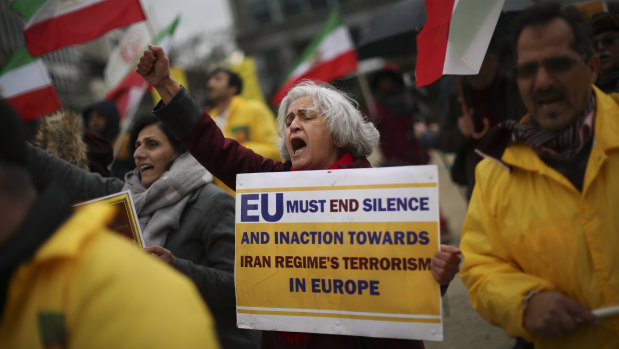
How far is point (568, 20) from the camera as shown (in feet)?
5.93

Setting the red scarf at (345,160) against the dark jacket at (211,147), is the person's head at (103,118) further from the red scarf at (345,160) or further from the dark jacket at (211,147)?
the red scarf at (345,160)

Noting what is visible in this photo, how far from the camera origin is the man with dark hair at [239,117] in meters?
5.57

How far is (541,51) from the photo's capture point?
5.89 ft

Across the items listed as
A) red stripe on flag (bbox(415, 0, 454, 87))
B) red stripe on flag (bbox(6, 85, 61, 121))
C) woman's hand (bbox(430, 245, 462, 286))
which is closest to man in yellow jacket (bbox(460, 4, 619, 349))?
woman's hand (bbox(430, 245, 462, 286))

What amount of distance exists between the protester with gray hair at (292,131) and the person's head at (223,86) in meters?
3.49

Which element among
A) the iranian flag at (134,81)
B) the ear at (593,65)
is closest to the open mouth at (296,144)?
the ear at (593,65)

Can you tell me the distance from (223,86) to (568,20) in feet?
14.9

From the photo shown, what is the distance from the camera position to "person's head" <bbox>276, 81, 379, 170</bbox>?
2.31 meters

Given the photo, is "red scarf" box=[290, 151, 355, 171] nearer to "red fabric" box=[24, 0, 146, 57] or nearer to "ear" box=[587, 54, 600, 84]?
"ear" box=[587, 54, 600, 84]

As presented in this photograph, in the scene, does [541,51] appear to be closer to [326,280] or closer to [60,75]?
[326,280]

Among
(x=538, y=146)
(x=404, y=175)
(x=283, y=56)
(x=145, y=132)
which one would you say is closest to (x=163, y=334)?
(x=404, y=175)

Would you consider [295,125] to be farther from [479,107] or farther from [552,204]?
[479,107]

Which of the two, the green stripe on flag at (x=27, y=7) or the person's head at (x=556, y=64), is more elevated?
the green stripe on flag at (x=27, y=7)

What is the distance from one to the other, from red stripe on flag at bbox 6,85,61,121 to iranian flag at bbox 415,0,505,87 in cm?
368
